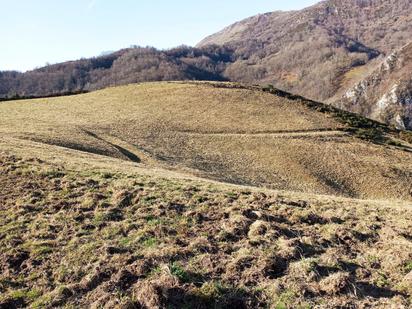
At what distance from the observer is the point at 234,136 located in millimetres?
55344

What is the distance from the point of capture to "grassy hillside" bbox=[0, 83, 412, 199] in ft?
140

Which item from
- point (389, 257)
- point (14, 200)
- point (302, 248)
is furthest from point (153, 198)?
point (389, 257)

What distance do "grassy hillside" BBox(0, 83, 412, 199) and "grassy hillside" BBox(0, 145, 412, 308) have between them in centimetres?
1873

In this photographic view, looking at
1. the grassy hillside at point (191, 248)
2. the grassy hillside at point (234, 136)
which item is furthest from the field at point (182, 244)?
the grassy hillside at point (234, 136)

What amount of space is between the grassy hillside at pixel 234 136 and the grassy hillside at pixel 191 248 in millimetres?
18735

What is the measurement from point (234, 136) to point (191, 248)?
42419 mm

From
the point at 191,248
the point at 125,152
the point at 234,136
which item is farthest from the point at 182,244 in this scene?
the point at 234,136

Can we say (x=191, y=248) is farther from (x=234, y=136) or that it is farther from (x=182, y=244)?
(x=234, y=136)

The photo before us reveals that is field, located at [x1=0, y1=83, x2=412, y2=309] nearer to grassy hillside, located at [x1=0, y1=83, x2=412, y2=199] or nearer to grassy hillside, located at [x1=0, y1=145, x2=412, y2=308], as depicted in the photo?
grassy hillside, located at [x1=0, y1=145, x2=412, y2=308]

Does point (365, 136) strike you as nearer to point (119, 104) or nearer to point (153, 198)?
point (119, 104)

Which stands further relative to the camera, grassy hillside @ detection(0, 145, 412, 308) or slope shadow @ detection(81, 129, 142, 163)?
slope shadow @ detection(81, 129, 142, 163)

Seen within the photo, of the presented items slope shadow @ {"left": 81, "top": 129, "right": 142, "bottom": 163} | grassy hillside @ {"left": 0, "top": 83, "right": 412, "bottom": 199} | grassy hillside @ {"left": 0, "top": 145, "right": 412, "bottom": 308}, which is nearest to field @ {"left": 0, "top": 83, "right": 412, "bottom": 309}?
grassy hillside @ {"left": 0, "top": 145, "right": 412, "bottom": 308}

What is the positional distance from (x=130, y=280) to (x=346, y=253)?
22.3ft

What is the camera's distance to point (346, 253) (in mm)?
13281
